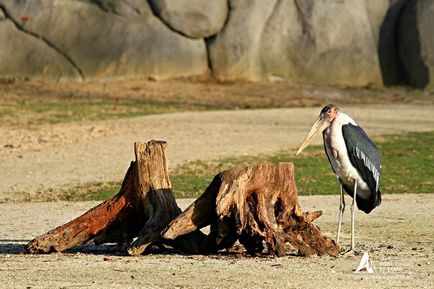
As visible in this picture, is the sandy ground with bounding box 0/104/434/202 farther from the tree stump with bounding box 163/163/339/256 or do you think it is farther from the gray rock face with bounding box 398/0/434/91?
the tree stump with bounding box 163/163/339/256

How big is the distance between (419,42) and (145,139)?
26.8 feet

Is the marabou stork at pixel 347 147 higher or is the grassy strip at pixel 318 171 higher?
the marabou stork at pixel 347 147

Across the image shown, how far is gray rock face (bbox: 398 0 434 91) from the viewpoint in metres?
22.7

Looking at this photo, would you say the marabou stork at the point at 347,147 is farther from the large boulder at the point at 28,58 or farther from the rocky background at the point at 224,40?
the large boulder at the point at 28,58

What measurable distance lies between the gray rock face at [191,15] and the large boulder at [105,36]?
15 centimetres

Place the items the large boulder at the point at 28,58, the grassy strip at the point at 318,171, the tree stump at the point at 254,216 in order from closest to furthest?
the tree stump at the point at 254,216 → the grassy strip at the point at 318,171 → the large boulder at the point at 28,58

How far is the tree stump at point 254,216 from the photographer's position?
813 centimetres

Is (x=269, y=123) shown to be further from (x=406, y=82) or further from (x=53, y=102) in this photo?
(x=406, y=82)

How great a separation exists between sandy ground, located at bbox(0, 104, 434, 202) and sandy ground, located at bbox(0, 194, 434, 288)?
401 cm

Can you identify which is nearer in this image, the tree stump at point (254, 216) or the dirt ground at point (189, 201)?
the dirt ground at point (189, 201)

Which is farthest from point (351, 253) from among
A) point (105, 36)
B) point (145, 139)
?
point (105, 36)

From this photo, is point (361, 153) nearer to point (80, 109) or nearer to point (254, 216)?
point (254, 216)

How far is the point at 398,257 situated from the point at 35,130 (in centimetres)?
947

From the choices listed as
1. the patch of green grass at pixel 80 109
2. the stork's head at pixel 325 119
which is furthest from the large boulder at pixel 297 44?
the stork's head at pixel 325 119
